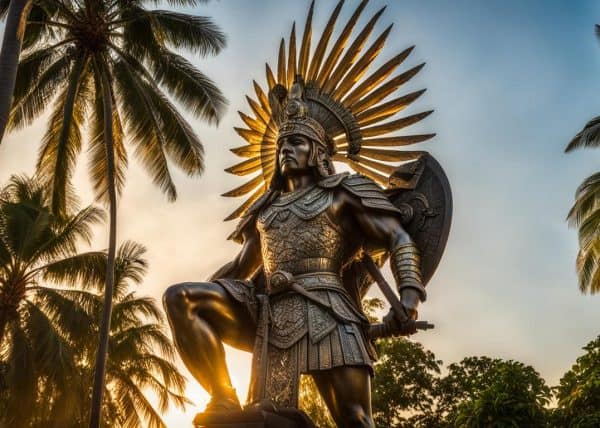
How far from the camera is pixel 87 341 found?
17.3m

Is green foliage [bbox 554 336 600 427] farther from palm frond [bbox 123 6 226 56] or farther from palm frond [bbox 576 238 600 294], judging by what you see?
palm frond [bbox 123 6 226 56]

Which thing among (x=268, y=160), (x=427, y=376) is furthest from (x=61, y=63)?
(x=427, y=376)

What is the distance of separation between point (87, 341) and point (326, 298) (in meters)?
13.5

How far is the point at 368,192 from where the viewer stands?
5500mm

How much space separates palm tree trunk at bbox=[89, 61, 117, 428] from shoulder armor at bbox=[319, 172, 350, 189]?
31.2 ft

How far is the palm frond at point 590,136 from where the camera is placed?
18.0m

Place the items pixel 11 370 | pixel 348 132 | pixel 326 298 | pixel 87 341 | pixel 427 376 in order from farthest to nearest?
pixel 427 376, pixel 87 341, pixel 11 370, pixel 348 132, pixel 326 298

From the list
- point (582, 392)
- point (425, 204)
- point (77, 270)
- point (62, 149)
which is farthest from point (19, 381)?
point (425, 204)

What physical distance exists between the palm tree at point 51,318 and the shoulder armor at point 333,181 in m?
12.0

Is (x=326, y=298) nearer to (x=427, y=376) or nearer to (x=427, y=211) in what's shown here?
(x=427, y=211)

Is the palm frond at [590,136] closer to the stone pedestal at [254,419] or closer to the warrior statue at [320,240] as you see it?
the warrior statue at [320,240]

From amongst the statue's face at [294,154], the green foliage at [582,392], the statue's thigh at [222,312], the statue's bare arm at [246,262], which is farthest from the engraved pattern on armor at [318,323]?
the green foliage at [582,392]

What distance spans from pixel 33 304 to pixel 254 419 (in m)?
14.0

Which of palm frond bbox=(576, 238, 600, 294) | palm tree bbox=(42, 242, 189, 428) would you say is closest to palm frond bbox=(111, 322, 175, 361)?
palm tree bbox=(42, 242, 189, 428)
